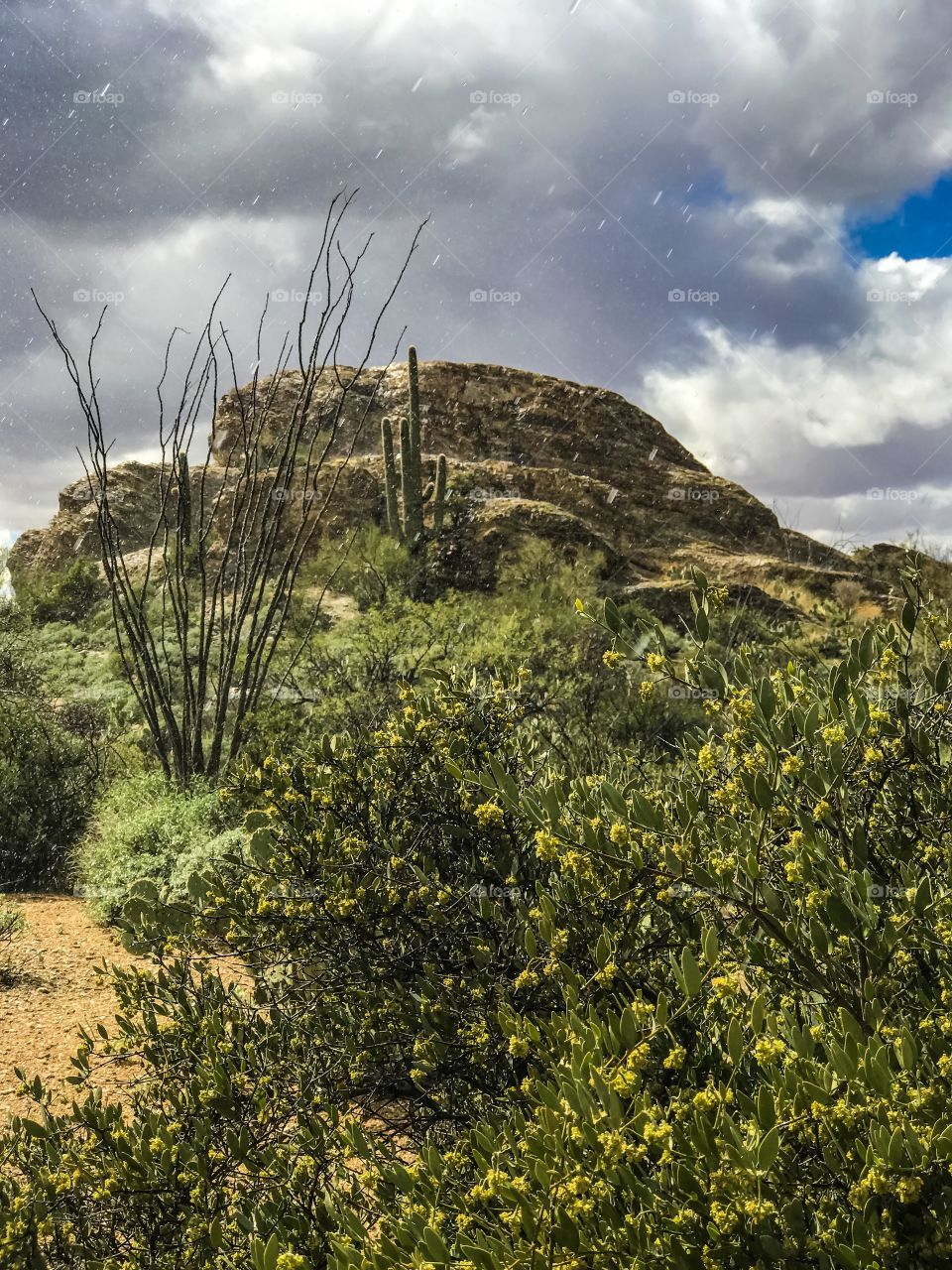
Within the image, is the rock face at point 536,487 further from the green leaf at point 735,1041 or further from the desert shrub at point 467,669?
the green leaf at point 735,1041

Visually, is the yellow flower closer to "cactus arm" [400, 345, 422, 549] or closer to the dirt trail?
the dirt trail

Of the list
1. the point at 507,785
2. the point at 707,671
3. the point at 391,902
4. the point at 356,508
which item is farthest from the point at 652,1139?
the point at 356,508

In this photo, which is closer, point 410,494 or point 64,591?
point 410,494

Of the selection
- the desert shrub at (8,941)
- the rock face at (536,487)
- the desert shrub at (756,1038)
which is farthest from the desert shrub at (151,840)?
the rock face at (536,487)

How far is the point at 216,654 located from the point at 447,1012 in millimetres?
12952

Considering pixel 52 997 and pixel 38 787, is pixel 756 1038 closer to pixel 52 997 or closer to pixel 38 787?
pixel 52 997

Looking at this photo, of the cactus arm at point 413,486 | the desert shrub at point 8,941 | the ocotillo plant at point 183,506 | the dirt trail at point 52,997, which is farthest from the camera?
the cactus arm at point 413,486

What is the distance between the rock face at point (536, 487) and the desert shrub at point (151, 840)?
1637 centimetres

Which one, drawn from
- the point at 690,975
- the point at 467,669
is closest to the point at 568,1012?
the point at 690,975

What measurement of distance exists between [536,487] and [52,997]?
2838 cm

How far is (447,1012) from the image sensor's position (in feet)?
6.94

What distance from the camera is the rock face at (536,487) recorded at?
89.4 feet

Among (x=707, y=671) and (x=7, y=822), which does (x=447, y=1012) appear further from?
(x=7, y=822)

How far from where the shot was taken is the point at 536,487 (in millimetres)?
32656
